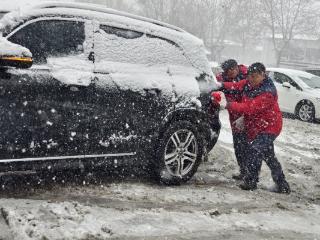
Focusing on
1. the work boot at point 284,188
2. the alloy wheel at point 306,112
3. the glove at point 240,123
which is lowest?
the work boot at point 284,188

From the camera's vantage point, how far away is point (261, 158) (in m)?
6.00

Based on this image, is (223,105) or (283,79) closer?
(223,105)

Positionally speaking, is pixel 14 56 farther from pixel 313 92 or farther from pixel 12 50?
pixel 313 92

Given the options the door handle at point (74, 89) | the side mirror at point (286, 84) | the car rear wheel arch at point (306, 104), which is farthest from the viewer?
the side mirror at point (286, 84)

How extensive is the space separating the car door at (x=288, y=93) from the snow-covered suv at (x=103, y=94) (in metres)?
8.75

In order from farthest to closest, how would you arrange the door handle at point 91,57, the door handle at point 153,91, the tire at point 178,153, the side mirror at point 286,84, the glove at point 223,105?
the side mirror at point 286,84 → the glove at point 223,105 → the tire at point 178,153 → the door handle at point 153,91 → the door handle at point 91,57

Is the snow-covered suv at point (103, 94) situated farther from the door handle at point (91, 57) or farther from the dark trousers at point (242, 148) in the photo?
the dark trousers at point (242, 148)

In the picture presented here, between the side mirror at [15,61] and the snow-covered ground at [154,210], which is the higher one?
the side mirror at [15,61]

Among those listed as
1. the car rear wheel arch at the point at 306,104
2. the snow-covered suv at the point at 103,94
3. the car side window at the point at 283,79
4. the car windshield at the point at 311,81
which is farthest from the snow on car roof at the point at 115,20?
the car windshield at the point at 311,81

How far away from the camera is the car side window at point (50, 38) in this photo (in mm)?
4469

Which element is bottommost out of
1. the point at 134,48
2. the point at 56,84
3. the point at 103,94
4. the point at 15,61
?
the point at 103,94

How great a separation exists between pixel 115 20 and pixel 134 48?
14.0 inches

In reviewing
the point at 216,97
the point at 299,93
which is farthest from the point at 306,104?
the point at 216,97

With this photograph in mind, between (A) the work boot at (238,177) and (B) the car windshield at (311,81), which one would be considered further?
(B) the car windshield at (311,81)
